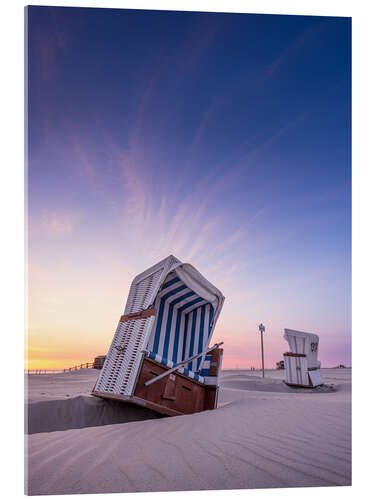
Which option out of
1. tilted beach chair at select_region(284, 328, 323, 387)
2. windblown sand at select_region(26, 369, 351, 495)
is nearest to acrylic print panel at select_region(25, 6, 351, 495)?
windblown sand at select_region(26, 369, 351, 495)

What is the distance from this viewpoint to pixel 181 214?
18.6 ft

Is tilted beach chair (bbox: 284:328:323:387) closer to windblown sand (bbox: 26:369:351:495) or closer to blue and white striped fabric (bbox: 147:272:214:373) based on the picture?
blue and white striped fabric (bbox: 147:272:214:373)

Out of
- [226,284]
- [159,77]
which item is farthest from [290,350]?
[159,77]

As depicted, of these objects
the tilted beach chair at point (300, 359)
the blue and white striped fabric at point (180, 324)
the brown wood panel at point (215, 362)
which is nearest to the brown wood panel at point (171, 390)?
the brown wood panel at point (215, 362)

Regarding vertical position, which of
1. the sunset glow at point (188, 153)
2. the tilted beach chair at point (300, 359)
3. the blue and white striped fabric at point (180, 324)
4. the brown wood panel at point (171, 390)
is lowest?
the tilted beach chair at point (300, 359)

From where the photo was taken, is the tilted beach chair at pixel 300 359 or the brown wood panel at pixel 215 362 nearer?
the brown wood panel at pixel 215 362

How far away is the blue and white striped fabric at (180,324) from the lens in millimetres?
6555

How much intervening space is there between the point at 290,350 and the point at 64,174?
9.75 metres

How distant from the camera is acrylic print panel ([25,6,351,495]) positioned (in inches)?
127

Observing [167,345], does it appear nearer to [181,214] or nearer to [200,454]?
[181,214]
